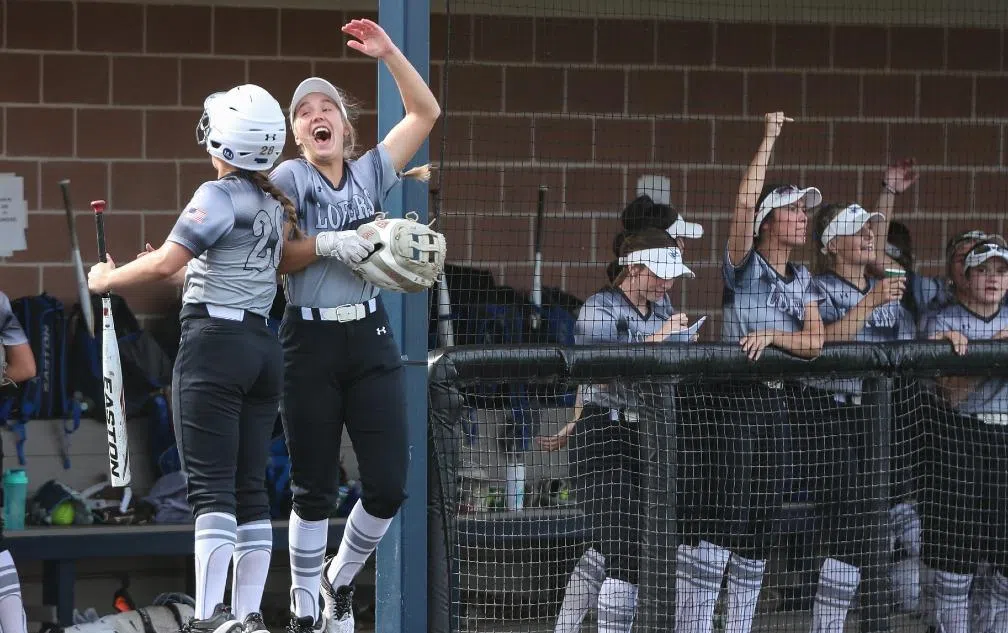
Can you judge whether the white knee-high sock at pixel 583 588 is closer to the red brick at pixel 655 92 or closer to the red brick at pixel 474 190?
the red brick at pixel 474 190

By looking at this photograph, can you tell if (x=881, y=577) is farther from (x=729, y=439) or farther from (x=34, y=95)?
(x=34, y=95)

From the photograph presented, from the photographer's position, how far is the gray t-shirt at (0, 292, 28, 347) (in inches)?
194

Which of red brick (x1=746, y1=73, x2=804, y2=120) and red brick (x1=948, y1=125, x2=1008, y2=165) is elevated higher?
red brick (x1=746, y1=73, x2=804, y2=120)

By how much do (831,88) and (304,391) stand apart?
3.80m

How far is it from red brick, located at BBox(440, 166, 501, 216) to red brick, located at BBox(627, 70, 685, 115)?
2.55 feet

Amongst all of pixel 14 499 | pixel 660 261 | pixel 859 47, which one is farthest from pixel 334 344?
pixel 859 47

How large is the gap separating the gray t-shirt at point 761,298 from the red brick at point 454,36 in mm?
2069

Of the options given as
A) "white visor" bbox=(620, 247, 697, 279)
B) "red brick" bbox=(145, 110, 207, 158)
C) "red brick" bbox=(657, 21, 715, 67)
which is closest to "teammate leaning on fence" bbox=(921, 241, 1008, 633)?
"white visor" bbox=(620, 247, 697, 279)

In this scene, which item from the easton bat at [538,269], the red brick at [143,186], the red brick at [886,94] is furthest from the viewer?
the red brick at [886,94]

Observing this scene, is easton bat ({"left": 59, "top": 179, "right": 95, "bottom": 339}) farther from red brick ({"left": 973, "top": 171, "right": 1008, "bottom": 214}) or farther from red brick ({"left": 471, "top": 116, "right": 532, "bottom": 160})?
red brick ({"left": 973, "top": 171, "right": 1008, "bottom": 214})

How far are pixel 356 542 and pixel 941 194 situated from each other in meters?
3.85

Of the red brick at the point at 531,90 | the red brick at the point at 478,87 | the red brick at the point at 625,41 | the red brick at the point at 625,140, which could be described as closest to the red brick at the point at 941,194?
the red brick at the point at 625,140

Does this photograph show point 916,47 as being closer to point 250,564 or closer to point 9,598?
Result: point 250,564

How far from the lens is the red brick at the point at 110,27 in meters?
6.37
